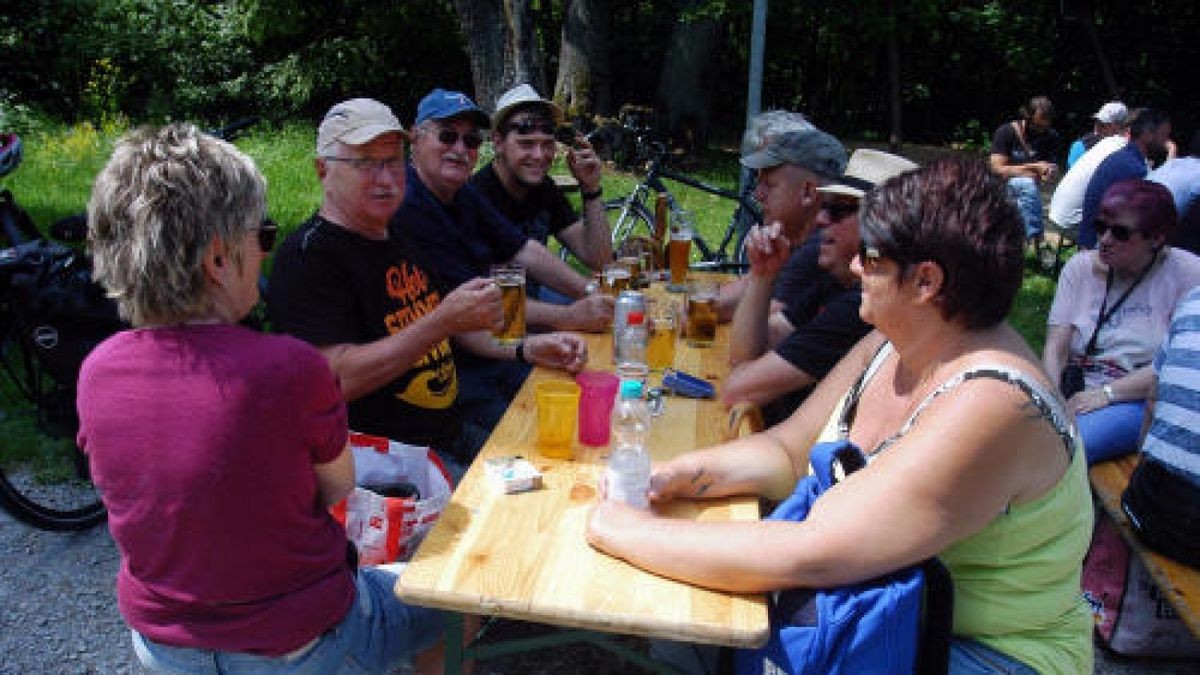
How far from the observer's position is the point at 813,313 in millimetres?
2844

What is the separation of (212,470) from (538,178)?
2.71 m

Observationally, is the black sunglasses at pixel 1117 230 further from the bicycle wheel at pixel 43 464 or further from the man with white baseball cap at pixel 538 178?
the bicycle wheel at pixel 43 464

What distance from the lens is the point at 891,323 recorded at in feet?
5.57

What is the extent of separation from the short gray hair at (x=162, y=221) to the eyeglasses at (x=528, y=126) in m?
2.38

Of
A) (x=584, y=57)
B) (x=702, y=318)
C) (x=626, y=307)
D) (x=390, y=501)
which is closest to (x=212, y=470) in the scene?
(x=390, y=501)

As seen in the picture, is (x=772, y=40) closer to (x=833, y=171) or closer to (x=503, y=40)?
(x=503, y=40)

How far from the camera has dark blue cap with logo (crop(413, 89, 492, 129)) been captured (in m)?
3.24

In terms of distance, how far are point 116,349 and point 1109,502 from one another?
113 inches

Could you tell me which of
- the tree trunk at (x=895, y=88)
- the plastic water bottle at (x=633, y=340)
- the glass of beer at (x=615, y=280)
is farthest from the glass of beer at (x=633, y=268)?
the tree trunk at (x=895, y=88)

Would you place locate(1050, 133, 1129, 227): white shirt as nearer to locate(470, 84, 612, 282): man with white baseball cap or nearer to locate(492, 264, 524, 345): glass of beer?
locate(470, 84, 612, 282): man with white baseball cap

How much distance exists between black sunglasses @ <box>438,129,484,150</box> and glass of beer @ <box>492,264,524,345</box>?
2.65 feet

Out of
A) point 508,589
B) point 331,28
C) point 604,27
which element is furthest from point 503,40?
point 508,589

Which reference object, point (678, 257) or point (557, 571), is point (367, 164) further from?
point (678, 257)

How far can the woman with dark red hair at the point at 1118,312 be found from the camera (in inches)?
130
